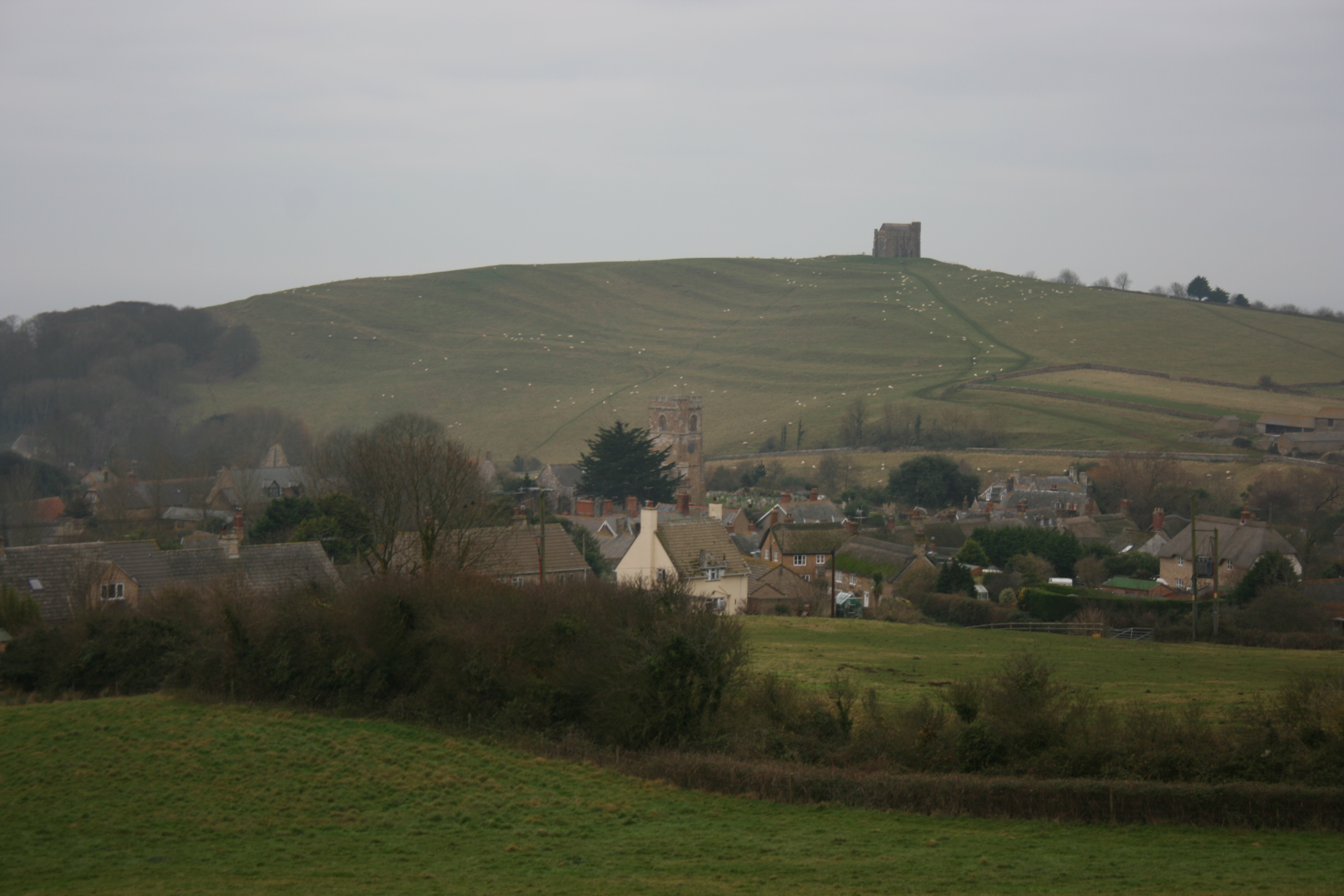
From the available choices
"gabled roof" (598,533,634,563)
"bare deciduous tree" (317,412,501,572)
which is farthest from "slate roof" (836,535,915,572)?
"bare deciduous tree" (317,412,501,572)

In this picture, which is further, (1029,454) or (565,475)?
(1029,454)

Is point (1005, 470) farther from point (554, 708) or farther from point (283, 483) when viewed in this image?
point (554, 708)

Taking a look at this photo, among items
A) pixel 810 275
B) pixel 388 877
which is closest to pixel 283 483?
pixel 388 877

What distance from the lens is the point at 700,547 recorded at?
129ft

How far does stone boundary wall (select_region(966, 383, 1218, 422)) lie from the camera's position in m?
95.1

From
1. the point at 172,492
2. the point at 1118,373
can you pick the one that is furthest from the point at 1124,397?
the point at 172,492

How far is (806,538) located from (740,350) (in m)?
87.9

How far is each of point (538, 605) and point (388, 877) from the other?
29.5 feet

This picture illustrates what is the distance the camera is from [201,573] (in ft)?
107

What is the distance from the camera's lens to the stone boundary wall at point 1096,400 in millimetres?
95062

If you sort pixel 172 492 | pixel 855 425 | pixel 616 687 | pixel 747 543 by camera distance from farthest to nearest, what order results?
pixel 855 425 → pixel 172 492 → pixel 747 543 → pixel 616 687

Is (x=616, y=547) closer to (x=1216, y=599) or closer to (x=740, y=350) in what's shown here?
(x=1216, y=599)

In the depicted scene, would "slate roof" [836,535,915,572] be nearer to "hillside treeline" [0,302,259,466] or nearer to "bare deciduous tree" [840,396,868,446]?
"bare deciduous tree" [840,396,868,446]

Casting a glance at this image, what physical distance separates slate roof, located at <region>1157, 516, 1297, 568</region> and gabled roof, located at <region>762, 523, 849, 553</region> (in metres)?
15.1
